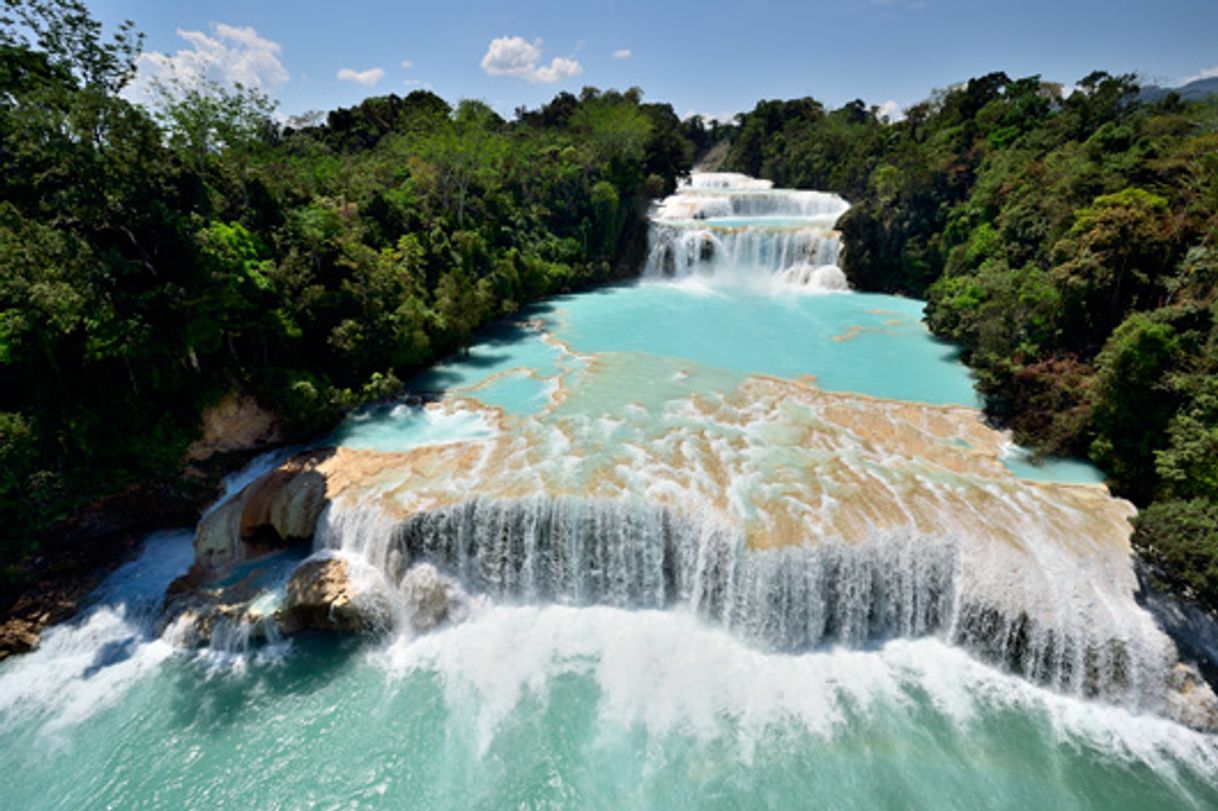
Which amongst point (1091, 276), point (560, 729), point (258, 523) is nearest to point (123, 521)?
point (258, 523)

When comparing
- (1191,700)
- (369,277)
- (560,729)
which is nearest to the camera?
(1191,700)

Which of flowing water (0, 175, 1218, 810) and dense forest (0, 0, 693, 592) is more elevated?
dense forest (0, 0, 693, 592)

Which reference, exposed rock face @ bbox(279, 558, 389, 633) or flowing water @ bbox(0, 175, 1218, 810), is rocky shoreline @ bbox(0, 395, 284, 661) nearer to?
flowing water @ bbox(0, 175, 1218, 810)

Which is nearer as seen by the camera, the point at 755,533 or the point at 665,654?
the point at 665,654

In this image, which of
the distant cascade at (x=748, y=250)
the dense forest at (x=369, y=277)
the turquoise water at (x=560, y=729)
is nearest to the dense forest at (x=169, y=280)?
the dense forest at (x=369, y=277)

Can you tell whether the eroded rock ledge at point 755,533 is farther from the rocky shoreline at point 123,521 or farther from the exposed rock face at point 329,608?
the rocky shoreline at point 123,521

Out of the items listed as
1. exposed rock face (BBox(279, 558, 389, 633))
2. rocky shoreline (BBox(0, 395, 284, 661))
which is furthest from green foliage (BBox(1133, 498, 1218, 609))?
rocky shoreline (BBox(0, 395, 284, 661))

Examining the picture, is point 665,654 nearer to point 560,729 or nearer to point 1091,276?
point 560,729

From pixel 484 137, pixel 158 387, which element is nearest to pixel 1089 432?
pixel 158 387
